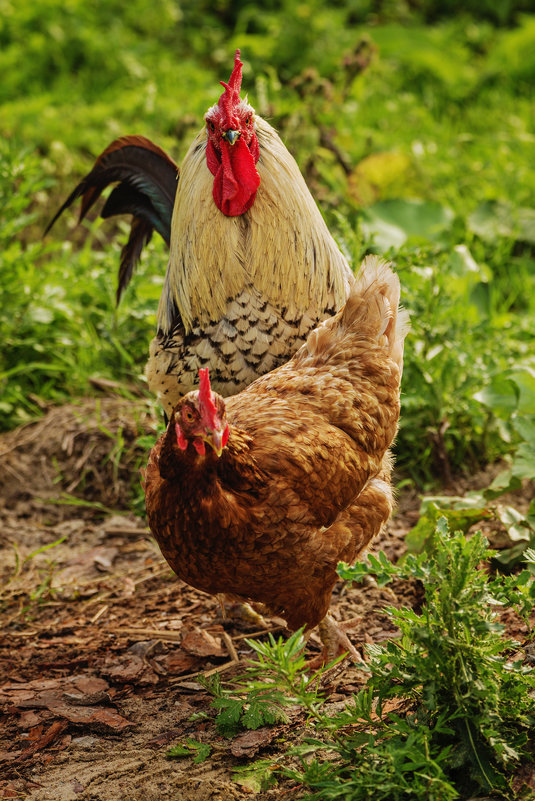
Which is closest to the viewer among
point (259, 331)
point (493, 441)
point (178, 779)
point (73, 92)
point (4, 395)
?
point (178, 779)

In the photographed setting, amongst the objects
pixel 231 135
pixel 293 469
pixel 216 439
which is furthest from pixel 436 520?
pixel 231 135

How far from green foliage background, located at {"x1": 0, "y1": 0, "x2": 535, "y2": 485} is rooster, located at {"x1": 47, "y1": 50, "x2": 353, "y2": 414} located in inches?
32.3

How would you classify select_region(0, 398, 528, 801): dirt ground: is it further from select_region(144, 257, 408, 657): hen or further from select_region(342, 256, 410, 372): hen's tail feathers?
select_region(342, 256, 410, 372): hen's tail feathers

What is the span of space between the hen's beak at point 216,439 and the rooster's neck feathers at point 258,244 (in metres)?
1.19

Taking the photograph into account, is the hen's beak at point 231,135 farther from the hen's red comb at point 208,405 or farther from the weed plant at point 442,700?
the weed plant at point 442,700

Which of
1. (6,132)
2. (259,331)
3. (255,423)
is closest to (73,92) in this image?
(6,132)

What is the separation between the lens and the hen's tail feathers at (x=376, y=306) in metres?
3.69

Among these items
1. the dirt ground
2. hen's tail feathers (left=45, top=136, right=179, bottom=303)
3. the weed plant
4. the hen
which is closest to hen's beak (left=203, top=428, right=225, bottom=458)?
the hen

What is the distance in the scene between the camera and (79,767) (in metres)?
2.92

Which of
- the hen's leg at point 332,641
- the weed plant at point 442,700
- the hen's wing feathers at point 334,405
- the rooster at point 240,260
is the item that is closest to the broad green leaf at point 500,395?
the hen's wing feathers at point 334,405

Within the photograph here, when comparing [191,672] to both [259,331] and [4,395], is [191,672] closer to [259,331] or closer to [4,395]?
[259,331]

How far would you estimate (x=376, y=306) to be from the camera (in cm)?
369

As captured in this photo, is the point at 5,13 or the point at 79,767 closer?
the point at 79,767

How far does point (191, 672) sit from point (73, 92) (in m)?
7.23
